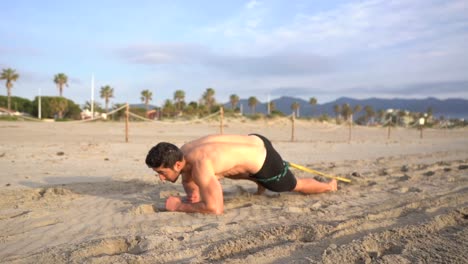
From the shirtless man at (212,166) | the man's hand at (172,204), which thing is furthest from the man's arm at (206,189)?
the man's hand at (172,204)

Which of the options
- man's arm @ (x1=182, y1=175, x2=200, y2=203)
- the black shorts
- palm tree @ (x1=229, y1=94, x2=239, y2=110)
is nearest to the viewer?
man's arm @ (x1=182, y1=175, x2=200, y2=203)

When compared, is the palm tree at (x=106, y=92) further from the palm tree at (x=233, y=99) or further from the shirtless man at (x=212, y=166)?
the shirtless man at (x=212, y=166)

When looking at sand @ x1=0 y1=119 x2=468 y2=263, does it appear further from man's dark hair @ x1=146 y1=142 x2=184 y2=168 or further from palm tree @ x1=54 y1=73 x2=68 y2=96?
palm tree @ x1=54 y1=73 x2=68 y2=96

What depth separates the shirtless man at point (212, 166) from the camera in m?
3.50

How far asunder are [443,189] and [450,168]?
2.43 m

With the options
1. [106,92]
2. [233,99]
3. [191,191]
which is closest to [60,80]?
[106,92]

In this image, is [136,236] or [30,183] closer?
[136,236]

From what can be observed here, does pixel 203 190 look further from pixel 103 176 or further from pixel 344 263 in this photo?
pixel 103 176

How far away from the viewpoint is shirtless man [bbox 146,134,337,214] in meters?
3.50

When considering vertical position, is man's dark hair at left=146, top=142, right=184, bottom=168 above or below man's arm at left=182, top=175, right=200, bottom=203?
above

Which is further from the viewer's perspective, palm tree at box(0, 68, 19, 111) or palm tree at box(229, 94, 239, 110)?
palm tree at box(229, 94, 239, 110)

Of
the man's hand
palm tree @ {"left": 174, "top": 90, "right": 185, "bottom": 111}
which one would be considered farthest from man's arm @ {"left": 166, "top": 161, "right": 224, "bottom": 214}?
palm tree @ {"left": 174, "top": 90, "right": 185, "bottom": 111}

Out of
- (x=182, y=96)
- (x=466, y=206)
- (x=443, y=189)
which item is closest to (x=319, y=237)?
(x=466, y=206)

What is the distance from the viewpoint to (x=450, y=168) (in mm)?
6926
